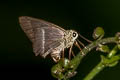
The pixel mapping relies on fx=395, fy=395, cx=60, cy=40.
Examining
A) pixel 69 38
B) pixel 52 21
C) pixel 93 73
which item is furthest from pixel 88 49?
pixel 52 21

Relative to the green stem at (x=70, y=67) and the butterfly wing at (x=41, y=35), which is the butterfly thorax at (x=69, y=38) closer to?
the butterfly wing at (x=41, y=35)

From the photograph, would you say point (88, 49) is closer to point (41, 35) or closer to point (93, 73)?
point (93, 73)

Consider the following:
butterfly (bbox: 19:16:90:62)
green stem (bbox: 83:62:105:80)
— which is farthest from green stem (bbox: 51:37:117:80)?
butterfly (bbox: 19:16:90:62)

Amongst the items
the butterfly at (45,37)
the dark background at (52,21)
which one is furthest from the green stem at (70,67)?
the dark background at (52,21)

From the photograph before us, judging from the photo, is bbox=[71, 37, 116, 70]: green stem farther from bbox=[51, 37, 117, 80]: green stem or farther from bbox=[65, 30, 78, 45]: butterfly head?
bbox=[65, 30, 78, 45]: butterfly head

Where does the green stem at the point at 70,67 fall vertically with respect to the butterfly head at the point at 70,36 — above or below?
below
